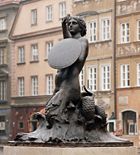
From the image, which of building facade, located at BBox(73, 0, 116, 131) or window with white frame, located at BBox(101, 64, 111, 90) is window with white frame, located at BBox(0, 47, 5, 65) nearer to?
building facade, located at BBox(73, 0, 116, 131)

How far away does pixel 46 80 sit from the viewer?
165 ft

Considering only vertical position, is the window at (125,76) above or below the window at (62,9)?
below

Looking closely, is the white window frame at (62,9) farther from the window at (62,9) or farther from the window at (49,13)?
the window at (49,13)

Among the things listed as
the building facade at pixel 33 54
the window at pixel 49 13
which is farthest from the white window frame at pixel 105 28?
the window at pixel 49 13

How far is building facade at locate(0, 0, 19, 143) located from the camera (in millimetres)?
54094

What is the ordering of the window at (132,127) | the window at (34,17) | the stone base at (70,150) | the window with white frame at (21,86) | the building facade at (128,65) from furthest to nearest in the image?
the window with white frame at (21,86), the window at (34,17), the building facade at (128,65), the window at (132,127), the stone base at (70,150)

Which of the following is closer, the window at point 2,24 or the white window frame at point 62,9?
the white window frame at point 62,9

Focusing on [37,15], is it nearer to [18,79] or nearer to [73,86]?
[18,79]

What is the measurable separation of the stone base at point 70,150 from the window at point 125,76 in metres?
32.7

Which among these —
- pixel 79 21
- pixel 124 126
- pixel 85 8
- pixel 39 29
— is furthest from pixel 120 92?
pixel 79 21

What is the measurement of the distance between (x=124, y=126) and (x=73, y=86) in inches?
1262

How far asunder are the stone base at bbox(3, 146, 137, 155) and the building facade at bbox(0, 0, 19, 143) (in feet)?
146

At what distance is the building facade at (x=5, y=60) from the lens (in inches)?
2130

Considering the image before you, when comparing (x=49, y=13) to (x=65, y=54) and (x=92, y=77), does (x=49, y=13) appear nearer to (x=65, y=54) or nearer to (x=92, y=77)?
(x=92, y=77)
